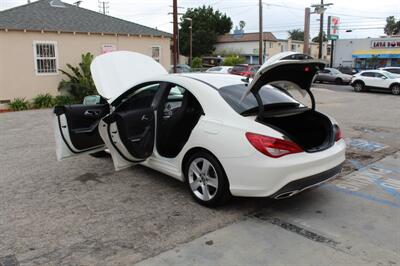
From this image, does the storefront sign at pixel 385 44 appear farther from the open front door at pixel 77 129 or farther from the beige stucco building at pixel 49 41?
the open front door at pixel 77 129

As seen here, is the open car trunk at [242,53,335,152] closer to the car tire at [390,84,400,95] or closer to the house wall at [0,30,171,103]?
the house wall at [0,30,171,103]

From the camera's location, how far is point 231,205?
4445 millimetres

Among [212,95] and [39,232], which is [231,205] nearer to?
[212,95]

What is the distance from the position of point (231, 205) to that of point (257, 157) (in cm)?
90

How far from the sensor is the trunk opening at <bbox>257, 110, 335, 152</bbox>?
4.68 m

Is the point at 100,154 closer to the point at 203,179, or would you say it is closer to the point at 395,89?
the point at 203,179

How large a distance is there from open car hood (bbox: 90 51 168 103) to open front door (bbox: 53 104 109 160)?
1.18 ft

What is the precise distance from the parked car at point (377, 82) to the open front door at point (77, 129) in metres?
21.3

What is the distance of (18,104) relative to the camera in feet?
47.7

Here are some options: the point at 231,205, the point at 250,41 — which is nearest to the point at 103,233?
the point at 231,205

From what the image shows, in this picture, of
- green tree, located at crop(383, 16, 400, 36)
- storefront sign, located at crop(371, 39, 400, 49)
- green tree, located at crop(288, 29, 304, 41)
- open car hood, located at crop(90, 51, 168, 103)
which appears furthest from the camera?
green tree, located at crop(288, 29, 304, 41)

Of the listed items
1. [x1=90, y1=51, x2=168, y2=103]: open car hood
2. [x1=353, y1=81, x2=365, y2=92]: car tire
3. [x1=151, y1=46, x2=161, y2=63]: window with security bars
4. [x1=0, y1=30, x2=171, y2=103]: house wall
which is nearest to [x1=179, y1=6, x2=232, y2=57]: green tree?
[x1=353, y1=81, x2=365, y2=92]: car tire

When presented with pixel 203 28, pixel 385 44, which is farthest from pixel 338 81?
pixel 203 28

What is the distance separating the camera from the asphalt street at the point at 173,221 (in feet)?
11.0
